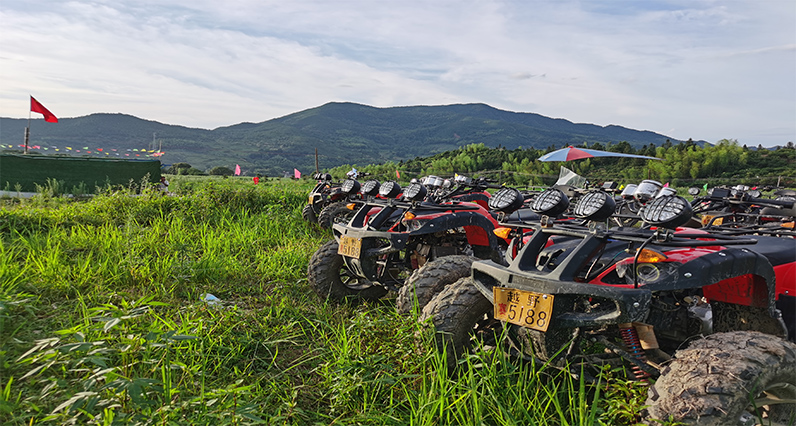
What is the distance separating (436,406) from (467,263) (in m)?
1.34

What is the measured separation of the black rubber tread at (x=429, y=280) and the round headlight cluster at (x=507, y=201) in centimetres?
44

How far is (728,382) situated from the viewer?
1840 millimetres

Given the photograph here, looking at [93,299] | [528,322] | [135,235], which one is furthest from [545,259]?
[135,235]

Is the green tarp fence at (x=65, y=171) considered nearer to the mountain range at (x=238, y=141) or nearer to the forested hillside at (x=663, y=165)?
the forested hillside at (x=663, y=165)

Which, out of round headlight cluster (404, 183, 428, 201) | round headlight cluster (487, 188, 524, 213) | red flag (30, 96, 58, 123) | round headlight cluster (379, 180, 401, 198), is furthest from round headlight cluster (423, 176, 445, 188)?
red flag (30, 96, 58, 123)

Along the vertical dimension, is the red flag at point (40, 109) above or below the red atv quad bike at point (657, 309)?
above

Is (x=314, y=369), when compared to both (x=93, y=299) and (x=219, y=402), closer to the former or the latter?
(x=219, y=402)

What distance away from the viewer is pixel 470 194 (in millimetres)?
6875

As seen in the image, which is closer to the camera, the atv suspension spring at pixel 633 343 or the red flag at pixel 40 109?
the atv suspension spring at pixel 633 343

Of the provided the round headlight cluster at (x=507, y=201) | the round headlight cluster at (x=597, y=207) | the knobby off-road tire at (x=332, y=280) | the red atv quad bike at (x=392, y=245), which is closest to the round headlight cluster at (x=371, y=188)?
the red atv quad bike at (x=392, y=245)

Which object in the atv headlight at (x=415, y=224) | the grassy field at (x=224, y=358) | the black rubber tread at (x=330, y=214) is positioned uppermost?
the atv headlight at (x=415, y=224)

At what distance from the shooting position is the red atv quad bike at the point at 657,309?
189cm

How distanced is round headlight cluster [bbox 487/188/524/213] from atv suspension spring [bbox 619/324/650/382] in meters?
1.39

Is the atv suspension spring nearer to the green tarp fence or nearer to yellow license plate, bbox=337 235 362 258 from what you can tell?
yellow license plate, bbox=337 235 362 258
